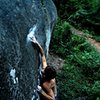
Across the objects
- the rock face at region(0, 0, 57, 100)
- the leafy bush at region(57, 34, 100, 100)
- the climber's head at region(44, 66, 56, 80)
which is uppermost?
the rock face at region(0, 0, 57, 100)

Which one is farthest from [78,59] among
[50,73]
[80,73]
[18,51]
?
[18,51]

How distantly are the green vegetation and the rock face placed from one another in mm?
3566

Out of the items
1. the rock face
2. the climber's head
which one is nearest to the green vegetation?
the rock face

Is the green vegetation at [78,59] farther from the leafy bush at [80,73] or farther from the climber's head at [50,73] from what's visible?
the climber's head at [50,73]

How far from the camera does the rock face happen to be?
5.11m

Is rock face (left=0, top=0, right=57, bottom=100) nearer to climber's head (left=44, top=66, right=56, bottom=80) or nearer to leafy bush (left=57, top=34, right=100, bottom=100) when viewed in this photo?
climber's head (left=44, top=66, right=56, bottom=80)

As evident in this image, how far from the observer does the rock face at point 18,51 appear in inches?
201

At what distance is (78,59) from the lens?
1278 cm

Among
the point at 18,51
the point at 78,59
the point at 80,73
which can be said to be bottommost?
the point at 80,73

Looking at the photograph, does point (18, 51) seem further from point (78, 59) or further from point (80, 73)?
point (78, 59)

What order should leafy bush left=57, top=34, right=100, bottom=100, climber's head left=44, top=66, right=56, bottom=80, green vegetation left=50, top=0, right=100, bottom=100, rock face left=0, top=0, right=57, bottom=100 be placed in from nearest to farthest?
rock face left=0, top=0, right=57, bottom=100, climber's head left=44, top=66, right=56, bottom=80, leafy bush left=57, top=34, right=100, bottom=100, green vegetation left=50, top=0, right=100, bottom=100

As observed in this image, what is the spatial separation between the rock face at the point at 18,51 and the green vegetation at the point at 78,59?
3566mm

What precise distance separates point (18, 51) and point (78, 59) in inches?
289

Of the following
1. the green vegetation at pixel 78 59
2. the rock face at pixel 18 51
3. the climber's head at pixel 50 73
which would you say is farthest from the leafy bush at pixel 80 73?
the climber's head at pixel 50 73
